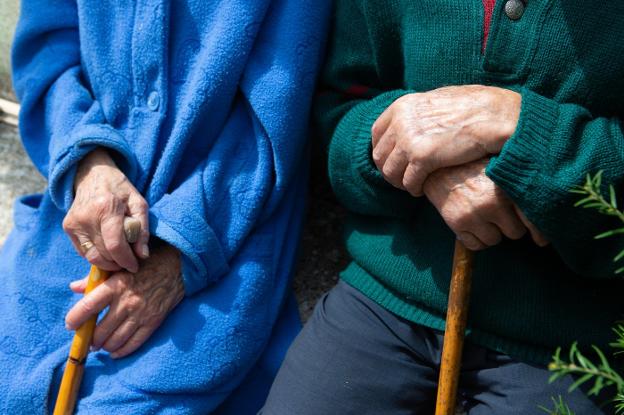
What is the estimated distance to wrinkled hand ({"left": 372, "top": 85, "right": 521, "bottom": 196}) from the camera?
1.18m

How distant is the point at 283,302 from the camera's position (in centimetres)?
170

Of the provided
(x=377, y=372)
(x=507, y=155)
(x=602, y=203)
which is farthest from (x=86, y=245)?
(x=602, y=203)

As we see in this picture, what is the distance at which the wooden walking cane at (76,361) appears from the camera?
151 cm

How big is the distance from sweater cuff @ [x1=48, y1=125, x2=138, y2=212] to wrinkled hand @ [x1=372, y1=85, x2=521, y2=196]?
23.5 inches

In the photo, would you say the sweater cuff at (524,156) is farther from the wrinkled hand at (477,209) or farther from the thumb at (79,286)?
the thumb at (79,286)

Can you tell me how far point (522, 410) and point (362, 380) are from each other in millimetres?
306

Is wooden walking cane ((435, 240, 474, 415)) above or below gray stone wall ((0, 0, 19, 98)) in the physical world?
above

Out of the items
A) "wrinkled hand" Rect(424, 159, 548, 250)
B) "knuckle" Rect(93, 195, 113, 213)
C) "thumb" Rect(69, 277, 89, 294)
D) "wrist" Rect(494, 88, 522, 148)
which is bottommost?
"thumb" Rect(69, 277, 89, 294)

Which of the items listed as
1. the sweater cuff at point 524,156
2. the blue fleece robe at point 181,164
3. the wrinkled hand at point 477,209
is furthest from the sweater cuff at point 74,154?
the sweater cuff at point 524,156

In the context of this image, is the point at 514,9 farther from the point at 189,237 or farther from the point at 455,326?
the point at 189,237

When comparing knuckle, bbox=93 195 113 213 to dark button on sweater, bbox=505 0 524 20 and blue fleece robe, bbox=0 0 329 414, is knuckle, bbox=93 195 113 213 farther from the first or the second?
dark button on sweater, bbox=505 0 524 20

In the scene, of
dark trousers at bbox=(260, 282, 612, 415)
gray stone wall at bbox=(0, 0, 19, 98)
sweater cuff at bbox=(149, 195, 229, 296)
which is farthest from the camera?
gray stone wall at bbox=(0, 0, 19, 98)

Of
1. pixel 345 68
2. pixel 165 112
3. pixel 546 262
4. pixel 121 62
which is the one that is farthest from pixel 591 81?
pixel 121 62

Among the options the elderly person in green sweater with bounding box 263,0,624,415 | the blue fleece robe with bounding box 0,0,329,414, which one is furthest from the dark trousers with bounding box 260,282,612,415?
the blue fleece robe with bounding box 0,0,329,414
